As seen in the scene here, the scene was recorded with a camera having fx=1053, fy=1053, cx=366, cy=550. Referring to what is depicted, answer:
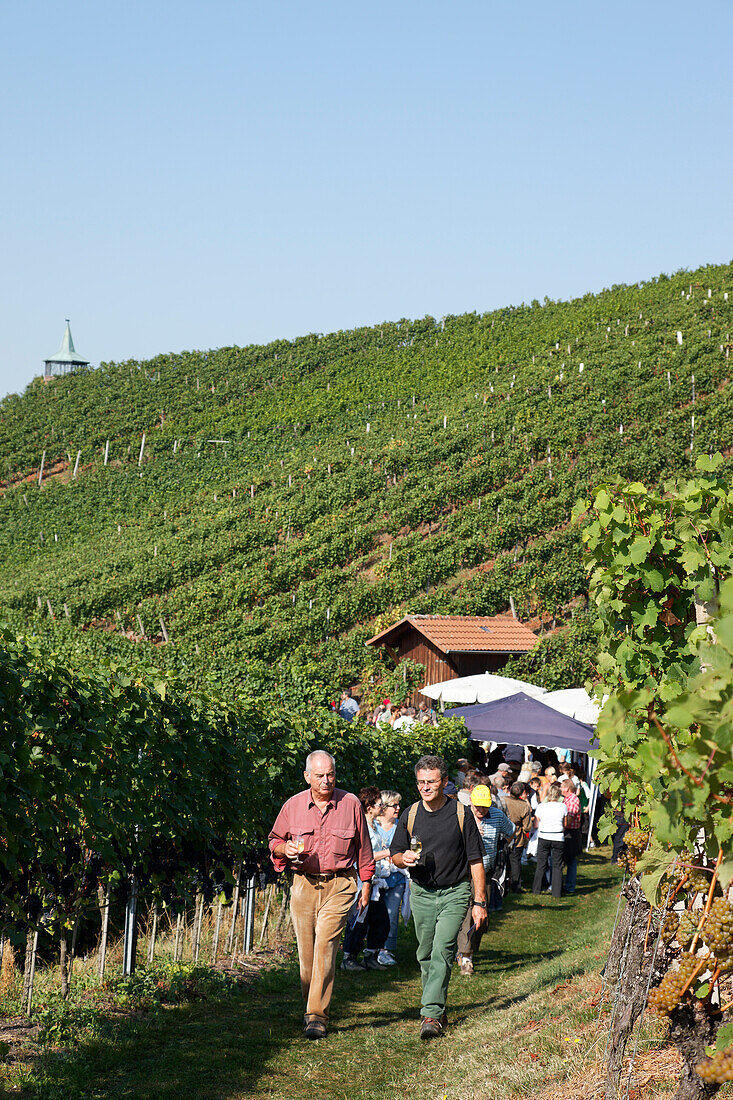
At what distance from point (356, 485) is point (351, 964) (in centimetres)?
3413

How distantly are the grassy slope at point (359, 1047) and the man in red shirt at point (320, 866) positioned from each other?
400mm

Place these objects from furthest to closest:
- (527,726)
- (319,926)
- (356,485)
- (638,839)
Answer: (356,485)
(527,726)
(319,926)
(638,839)

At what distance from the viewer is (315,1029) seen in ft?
21.4

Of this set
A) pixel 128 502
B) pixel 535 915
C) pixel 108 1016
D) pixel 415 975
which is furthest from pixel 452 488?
pixel 108 1016

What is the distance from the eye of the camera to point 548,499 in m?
36.7

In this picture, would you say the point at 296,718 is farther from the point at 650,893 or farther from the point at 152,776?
the point at 650,893

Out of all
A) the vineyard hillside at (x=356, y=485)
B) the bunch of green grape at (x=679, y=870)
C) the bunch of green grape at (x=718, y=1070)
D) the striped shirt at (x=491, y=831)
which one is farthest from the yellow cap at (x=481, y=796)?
the bunch of green grape at (x=718, y=1070)

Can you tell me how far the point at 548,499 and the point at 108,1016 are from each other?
31580 mm

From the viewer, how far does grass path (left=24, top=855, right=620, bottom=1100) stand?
5465 mm

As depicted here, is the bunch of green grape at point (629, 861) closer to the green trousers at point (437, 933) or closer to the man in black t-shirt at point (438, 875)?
the man in black t-shirt at point (438, 875)

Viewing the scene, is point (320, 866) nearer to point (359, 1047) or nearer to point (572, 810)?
point (359, 1047)

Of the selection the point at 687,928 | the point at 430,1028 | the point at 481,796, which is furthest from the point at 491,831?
the point at 687,928

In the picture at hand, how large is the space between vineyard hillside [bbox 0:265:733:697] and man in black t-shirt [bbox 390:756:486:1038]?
115 inches

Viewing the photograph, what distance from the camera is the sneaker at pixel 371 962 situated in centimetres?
907
